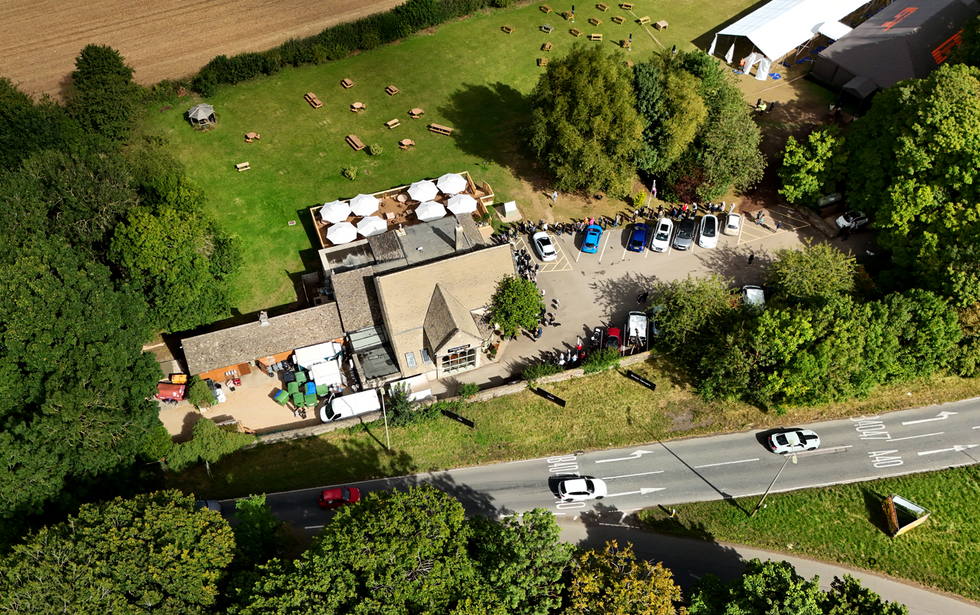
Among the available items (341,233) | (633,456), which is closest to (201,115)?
(341,233)

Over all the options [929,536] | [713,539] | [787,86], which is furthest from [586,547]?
Answer: [787,86]

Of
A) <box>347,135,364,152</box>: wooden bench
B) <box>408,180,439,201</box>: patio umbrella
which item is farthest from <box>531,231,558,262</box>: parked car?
<box>347,135,364,152</box>: wooden bench

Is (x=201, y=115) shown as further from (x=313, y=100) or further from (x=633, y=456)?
(x=633, y=456)

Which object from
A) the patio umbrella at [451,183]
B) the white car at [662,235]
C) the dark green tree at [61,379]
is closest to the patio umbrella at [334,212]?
the patio umbrella at [451,183]

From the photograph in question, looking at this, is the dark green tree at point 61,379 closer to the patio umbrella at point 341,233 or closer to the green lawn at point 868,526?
the patio umbrella at point 341,233

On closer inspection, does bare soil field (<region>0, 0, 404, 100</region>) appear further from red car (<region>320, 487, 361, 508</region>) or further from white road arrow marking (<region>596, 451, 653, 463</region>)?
white road arrow marking (<region>596, 451, 653, 463</region>)

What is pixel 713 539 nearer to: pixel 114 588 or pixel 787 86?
pixel 114 588
